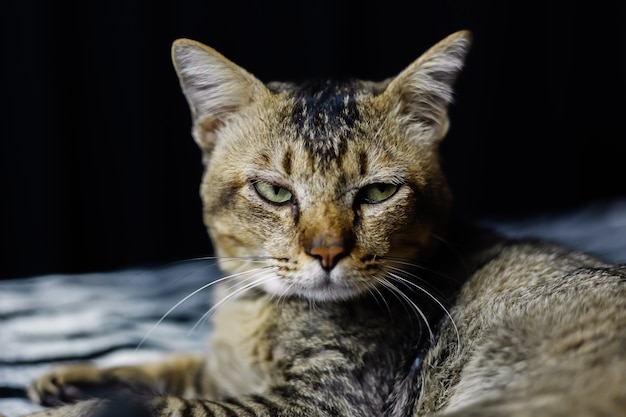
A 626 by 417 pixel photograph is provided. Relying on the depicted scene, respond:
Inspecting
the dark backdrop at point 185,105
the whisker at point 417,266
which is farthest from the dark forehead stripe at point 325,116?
the dark backdrop at point 185,105

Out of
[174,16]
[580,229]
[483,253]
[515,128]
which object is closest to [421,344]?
[483,253]

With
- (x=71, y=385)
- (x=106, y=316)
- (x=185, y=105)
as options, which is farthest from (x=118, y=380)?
(x=185, y=105)

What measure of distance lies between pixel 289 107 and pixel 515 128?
1.89 metres

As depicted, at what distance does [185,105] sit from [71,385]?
1.36 m

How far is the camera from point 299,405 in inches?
53.3

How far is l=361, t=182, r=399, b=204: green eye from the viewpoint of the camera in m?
1.44

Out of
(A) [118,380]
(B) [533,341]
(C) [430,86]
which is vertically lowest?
(A) [118,380]

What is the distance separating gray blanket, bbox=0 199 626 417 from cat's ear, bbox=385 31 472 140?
1.83 ft

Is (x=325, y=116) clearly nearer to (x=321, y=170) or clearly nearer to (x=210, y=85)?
(x=321, y=170)

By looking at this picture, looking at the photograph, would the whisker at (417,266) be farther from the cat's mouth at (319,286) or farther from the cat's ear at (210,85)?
the cat's ear at (210,85)

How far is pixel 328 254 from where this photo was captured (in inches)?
52.5

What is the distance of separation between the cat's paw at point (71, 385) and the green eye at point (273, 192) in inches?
22.5

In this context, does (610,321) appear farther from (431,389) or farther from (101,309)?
(101,309)

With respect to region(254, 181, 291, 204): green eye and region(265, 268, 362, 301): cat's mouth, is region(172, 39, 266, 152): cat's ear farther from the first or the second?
region(265, 268, 362, 301): cat's mouth
